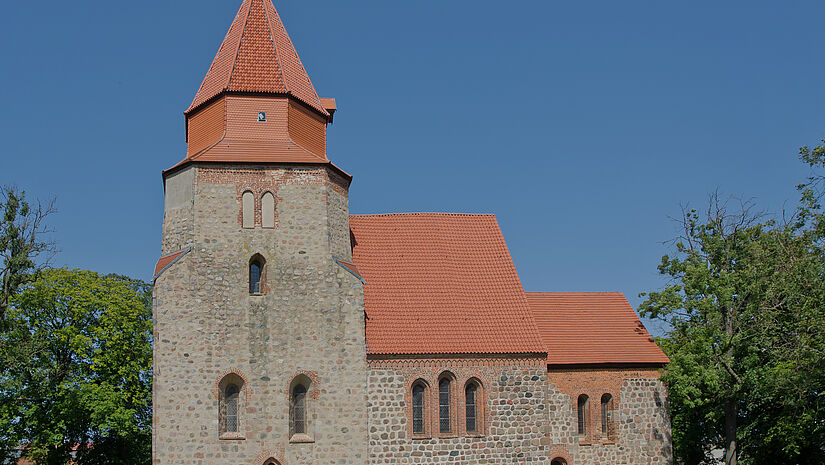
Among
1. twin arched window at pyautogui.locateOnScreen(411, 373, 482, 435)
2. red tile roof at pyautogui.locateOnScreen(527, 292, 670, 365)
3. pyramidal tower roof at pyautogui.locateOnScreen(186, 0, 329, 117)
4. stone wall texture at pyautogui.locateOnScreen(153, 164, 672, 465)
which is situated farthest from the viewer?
red tile roof at pyautogui.locateOnScreen(527, 292, 670, 365)

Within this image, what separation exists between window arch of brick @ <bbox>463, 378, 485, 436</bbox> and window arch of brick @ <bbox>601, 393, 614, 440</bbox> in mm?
4200

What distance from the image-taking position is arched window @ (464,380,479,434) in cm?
2286

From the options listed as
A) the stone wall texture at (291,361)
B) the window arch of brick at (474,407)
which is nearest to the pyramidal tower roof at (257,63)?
the stone wall texture at (291,361)

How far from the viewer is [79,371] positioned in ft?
106

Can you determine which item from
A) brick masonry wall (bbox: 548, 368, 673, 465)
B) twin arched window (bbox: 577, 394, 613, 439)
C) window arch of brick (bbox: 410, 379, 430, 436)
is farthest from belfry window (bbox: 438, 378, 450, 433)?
twin arched window (bbox: 577, 394, 613, 439)

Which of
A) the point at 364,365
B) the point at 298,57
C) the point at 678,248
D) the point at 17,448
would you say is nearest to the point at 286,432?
the point at 364,365

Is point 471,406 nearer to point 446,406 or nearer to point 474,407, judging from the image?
point 474,407

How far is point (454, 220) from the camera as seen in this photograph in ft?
87.1

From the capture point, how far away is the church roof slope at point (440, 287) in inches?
904

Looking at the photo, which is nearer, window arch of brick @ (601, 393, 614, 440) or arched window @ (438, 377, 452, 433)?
arched window @ (438, 377, 452, 433)

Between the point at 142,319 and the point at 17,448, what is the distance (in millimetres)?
6818

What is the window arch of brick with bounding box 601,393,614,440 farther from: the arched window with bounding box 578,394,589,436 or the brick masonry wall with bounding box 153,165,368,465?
the brick masonry wall with bounding box 153,165,368,465

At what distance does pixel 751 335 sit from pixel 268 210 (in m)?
14.2

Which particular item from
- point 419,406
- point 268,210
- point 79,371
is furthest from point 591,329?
point 79,371
